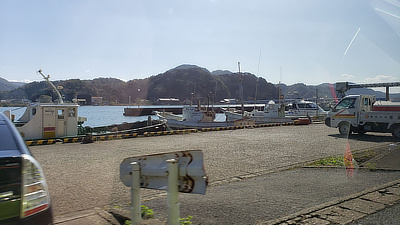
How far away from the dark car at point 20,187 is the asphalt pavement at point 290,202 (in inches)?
57.8

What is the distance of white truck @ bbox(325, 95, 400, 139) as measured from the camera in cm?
1379

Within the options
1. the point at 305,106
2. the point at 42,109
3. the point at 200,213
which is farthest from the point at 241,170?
the point at 305,106

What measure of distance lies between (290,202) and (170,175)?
242 centimetres

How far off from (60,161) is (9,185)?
266 inches

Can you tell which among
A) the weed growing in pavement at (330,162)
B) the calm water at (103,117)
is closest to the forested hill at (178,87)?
the calm water at (103,117)

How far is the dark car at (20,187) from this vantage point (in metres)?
2.17

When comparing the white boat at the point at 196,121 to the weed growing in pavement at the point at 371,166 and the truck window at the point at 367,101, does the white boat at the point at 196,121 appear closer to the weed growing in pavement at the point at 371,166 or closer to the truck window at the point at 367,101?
the truck window at the point at 367,101

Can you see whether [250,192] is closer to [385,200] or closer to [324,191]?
[324,191]

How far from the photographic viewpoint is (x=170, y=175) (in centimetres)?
→ 293

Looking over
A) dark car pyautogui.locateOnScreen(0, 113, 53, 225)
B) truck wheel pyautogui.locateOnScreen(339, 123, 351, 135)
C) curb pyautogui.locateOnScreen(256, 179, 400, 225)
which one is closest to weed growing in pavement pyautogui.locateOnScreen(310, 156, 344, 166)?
curb pyautogui.locateOnScreen(256, 179, 400, 225)

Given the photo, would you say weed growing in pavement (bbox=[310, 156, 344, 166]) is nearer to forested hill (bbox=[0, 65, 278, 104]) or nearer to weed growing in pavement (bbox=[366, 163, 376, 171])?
weed growing in pavement (bbox=[366, 163, 376, 171])

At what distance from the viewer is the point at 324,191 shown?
16.9 ft

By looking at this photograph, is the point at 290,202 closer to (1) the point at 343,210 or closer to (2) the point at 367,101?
(1) the point at 343,210

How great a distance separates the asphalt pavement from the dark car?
57.8 inches
